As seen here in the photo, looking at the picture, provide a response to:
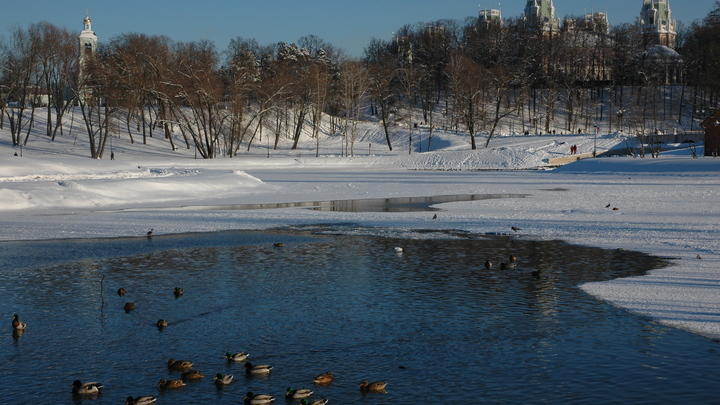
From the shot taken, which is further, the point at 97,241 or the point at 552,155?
the point at 552,155

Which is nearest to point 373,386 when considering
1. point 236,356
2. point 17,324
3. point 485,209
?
point 236,356

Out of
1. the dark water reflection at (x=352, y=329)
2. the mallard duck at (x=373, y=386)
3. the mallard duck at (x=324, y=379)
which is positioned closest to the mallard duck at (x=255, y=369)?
the dark water reflection at (x=352, y=329)

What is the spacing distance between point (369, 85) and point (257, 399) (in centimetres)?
9263

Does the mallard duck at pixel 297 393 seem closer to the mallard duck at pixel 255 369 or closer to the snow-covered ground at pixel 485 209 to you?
the mallard duck at pixel 255 369

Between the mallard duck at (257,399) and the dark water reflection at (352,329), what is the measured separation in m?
0.40

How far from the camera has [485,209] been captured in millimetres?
29031

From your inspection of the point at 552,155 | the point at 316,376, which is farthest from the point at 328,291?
the point at 552,155

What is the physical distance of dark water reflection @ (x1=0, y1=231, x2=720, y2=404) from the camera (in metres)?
8.95

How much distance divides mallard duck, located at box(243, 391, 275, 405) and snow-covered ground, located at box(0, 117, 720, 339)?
6763 millimetres

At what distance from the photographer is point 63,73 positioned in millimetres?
76438

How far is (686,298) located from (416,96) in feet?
350

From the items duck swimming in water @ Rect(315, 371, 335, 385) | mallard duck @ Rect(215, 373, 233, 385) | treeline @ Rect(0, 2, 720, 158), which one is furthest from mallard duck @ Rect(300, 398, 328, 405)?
treeline @ Rect(0, 2, 720, 158)

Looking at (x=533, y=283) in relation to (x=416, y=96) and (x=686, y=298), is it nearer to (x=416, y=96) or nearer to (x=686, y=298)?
(x=686, y=298)

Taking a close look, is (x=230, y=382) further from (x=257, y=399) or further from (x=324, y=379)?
(x=324, y=379)
